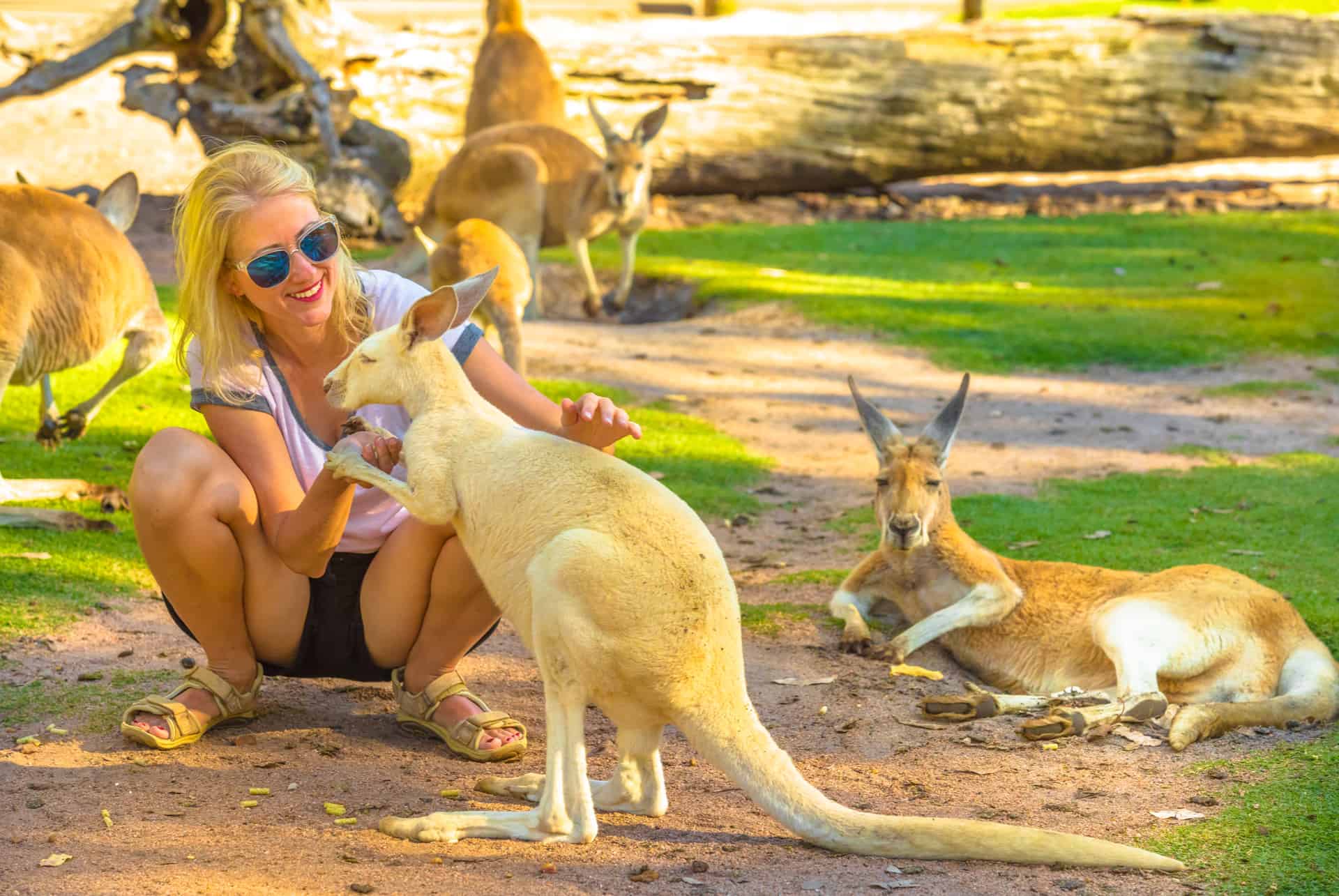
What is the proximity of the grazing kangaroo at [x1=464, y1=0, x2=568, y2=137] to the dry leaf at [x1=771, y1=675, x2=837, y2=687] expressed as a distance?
680 cm

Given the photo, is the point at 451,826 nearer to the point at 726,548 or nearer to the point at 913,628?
the point at 913,628

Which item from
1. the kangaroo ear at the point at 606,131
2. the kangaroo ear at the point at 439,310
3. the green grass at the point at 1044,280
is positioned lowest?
the green grass at the point at 1044,280

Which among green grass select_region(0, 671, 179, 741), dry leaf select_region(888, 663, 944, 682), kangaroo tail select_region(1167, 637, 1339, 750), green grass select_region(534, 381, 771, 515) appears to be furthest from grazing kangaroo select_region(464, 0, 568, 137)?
A: kangaroo tail select_region(1167, 637, 1339, 750)

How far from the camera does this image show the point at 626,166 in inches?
346

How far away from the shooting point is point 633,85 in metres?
11.4

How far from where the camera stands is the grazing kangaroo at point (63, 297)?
4609 mm

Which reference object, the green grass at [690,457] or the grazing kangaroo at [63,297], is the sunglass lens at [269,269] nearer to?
the grazing kangaroo at [63,297]

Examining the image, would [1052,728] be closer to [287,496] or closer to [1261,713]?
[1261,713]

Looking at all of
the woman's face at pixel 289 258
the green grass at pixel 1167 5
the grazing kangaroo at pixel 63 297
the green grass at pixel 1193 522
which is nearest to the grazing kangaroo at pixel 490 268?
the grazing kangaroo at pixel 63 297

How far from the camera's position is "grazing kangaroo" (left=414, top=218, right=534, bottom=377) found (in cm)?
627

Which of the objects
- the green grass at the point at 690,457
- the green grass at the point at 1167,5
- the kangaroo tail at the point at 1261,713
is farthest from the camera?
the green grass at the point at 1167,5

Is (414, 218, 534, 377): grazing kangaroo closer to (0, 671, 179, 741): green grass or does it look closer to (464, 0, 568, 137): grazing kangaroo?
(0, 671, 179, 741): green grass

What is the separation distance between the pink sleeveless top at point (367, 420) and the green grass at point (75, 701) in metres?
0.67

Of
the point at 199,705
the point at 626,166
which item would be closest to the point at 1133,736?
the point at 199,705
